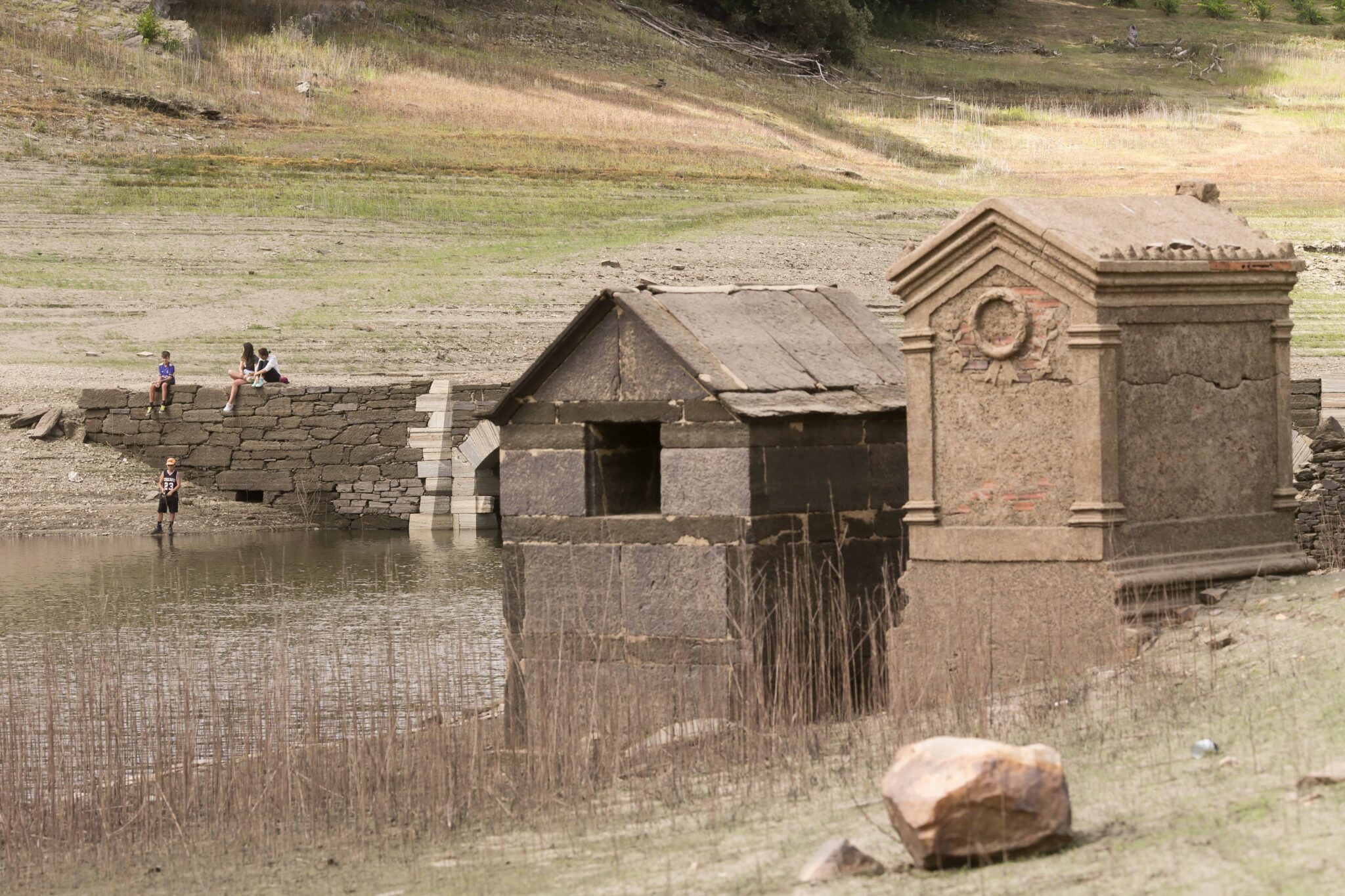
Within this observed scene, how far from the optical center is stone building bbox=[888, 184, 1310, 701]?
9.38 meters

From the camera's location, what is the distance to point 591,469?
11070 millimetres

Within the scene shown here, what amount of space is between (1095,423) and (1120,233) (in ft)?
3.36

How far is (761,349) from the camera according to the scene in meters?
11.1

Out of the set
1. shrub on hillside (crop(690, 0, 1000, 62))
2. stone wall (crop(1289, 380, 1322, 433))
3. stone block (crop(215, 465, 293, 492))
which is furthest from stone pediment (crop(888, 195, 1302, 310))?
shrub on hillside (crop(690, 0, 1000, 62))

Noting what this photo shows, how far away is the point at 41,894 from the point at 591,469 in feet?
13.6

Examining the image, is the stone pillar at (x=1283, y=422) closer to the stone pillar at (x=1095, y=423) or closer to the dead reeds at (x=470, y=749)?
the stone pillar at (x=1095, y=423)

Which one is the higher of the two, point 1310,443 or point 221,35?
point 221,35

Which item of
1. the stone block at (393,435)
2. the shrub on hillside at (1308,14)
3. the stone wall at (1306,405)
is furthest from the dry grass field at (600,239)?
the stone wall at (1306,405)

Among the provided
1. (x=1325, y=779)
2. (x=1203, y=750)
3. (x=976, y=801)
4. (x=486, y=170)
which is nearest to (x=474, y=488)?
(x=486, y=170)

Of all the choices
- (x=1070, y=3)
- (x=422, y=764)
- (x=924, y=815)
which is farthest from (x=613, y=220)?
(x=1070, y=3)

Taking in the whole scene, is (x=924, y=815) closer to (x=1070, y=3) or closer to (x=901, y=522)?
(x=901, y=522)

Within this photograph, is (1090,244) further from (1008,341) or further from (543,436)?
(543,436)

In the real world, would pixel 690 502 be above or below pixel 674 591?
above

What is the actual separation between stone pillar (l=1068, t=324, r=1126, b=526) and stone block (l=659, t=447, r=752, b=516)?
195 cm
